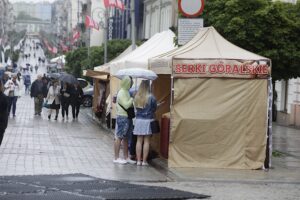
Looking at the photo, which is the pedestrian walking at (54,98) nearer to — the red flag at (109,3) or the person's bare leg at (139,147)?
the red flag at (109,3)

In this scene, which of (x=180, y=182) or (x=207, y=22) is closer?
(x=180, y=182)

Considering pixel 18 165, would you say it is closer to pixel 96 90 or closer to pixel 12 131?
pixel 12 131

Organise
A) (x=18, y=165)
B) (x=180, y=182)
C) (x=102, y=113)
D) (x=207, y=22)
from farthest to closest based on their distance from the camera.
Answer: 1. (x=102, y=113)
2. (x=207, y=22)
3. (x=18, y=165)
4. (x=180, y=182)

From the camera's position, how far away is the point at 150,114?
15391 mm

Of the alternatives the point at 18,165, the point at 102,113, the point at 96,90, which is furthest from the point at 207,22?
the point at 96,90

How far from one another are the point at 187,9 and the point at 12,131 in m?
8.82

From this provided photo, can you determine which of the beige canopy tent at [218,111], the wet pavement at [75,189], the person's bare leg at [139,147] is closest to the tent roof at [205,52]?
the beige canopy tent at [218,111]

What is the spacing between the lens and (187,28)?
1666 centimetres

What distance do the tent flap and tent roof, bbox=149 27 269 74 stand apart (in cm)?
46

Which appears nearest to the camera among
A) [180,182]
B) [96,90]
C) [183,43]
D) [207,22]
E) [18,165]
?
[180,182]

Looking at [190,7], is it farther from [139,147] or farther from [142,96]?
[139,147]

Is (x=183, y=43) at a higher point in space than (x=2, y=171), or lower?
higher

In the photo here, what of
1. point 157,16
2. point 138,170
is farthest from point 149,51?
point 157,16

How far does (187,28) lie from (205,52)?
1.37 m
